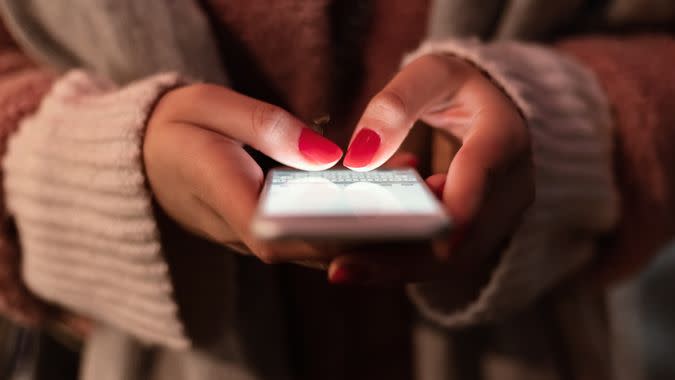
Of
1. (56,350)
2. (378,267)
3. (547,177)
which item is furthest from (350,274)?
(56,350)

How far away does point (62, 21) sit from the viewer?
250 millimetres

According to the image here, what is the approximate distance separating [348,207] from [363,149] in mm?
33

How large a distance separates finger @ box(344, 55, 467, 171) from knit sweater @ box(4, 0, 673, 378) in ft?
0.14

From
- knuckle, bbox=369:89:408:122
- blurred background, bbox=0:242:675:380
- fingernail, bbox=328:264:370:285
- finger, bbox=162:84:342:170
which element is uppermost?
knuckle, bbox=369:89:408:122

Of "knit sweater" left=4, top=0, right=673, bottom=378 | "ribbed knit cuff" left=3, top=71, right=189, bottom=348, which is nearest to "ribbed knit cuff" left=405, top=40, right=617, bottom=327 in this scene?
"knit sweater" left=4, top=0, right=673, bottom=378

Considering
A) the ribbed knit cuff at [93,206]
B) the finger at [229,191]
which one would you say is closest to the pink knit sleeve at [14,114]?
the ribbed knit cuff at [93,206]

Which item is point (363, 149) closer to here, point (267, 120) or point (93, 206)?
point (267, 120)

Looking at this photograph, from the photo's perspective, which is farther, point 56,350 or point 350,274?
point 56,350

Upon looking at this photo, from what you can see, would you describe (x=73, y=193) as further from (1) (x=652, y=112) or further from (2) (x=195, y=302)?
(1) (x=652, y=112)

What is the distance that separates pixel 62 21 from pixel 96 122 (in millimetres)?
82

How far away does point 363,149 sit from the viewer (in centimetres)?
15

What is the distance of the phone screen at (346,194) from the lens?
116 mm

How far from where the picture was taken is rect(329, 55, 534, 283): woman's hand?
0.14 metres

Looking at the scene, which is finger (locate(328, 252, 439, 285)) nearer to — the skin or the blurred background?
the skin
